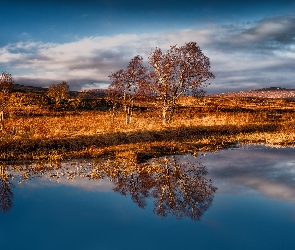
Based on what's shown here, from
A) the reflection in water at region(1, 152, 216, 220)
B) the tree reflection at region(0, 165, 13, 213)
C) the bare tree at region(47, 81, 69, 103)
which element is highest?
the bare tree at region(47, 81, 69, 103)

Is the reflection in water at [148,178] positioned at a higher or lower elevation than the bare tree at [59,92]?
lower

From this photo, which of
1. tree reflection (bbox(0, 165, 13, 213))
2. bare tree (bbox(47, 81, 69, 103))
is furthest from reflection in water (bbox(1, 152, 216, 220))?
bare tree (bbox(47, 81, 69, 103))

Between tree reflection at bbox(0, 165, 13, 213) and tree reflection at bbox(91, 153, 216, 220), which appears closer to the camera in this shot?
tree reflection at bbox(91, 153, 216, 220)

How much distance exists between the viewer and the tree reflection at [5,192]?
10.8 meters

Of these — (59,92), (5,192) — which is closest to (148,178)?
(5,192)

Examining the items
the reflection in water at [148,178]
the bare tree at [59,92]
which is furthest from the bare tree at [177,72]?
the bare tree at [59,92]

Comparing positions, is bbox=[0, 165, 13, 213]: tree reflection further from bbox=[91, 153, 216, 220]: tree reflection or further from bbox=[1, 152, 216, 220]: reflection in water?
bbox=[91, 153, 216, 220]: tree reflection

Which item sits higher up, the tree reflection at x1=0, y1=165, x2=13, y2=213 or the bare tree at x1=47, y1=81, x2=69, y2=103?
the bare tree at x1=47, y1=81, x2=69, y2=103

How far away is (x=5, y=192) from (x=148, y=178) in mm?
5352

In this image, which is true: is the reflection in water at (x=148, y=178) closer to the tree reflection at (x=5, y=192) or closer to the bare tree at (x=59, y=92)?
the tree reflection at (x=5, y=192)

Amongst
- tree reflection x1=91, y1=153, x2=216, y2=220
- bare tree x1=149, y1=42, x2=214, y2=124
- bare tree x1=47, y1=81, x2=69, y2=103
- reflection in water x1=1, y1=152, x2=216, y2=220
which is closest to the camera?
tree reflection x1=91, y1=153, x2=216, y2=220

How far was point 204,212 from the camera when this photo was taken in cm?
993

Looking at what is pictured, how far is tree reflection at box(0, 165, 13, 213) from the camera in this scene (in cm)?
1075

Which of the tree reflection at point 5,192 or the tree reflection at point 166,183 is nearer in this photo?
the tree reflection at point 166,183
